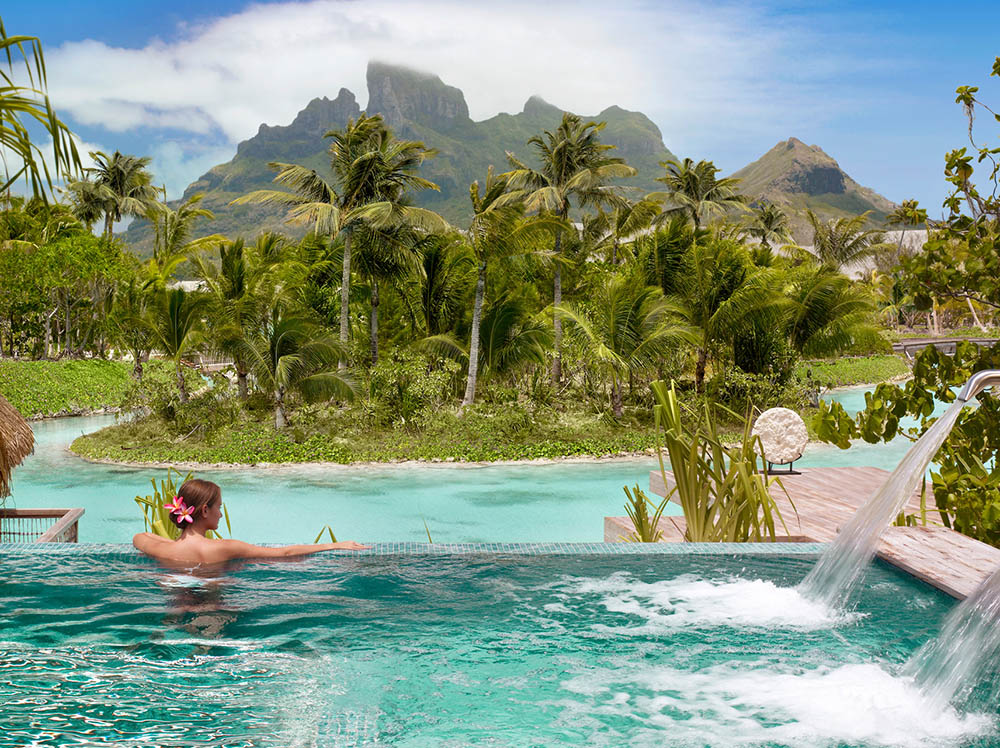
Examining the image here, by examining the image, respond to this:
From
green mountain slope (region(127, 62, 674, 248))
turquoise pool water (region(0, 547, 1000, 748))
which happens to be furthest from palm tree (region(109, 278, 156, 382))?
green mountain slope (region(127, 62, 674, 248))

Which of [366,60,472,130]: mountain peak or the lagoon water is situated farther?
[366,60,472,130]: mountain peak

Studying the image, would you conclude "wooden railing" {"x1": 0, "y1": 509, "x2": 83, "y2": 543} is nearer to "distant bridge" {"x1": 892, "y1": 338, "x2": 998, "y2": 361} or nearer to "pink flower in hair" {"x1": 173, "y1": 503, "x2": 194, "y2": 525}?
"pink flower in hair" {"x1": 173, "y1": 503, "x2": 194, "y2": 525}

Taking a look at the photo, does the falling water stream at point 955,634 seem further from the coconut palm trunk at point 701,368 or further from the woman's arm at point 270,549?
the coconut palm trunk at point 701,368

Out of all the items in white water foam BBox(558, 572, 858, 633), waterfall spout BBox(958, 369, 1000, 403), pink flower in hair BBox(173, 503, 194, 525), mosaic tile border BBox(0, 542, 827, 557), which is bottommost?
white water foam BBox(558, 572, 858, 633)

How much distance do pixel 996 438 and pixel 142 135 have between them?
144 m

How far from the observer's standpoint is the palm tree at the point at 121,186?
2733 centimetres

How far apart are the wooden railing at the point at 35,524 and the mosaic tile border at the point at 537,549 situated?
58 centimetres

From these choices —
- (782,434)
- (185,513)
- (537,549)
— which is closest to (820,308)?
(782,434)

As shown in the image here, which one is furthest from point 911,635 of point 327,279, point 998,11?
point 327,279

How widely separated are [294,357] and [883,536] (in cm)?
970

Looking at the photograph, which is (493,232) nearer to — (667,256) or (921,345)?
(667,256)

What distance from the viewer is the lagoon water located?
8.31 m

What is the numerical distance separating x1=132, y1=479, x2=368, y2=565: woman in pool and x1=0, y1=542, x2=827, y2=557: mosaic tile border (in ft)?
0.54

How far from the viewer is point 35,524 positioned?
5523mm
